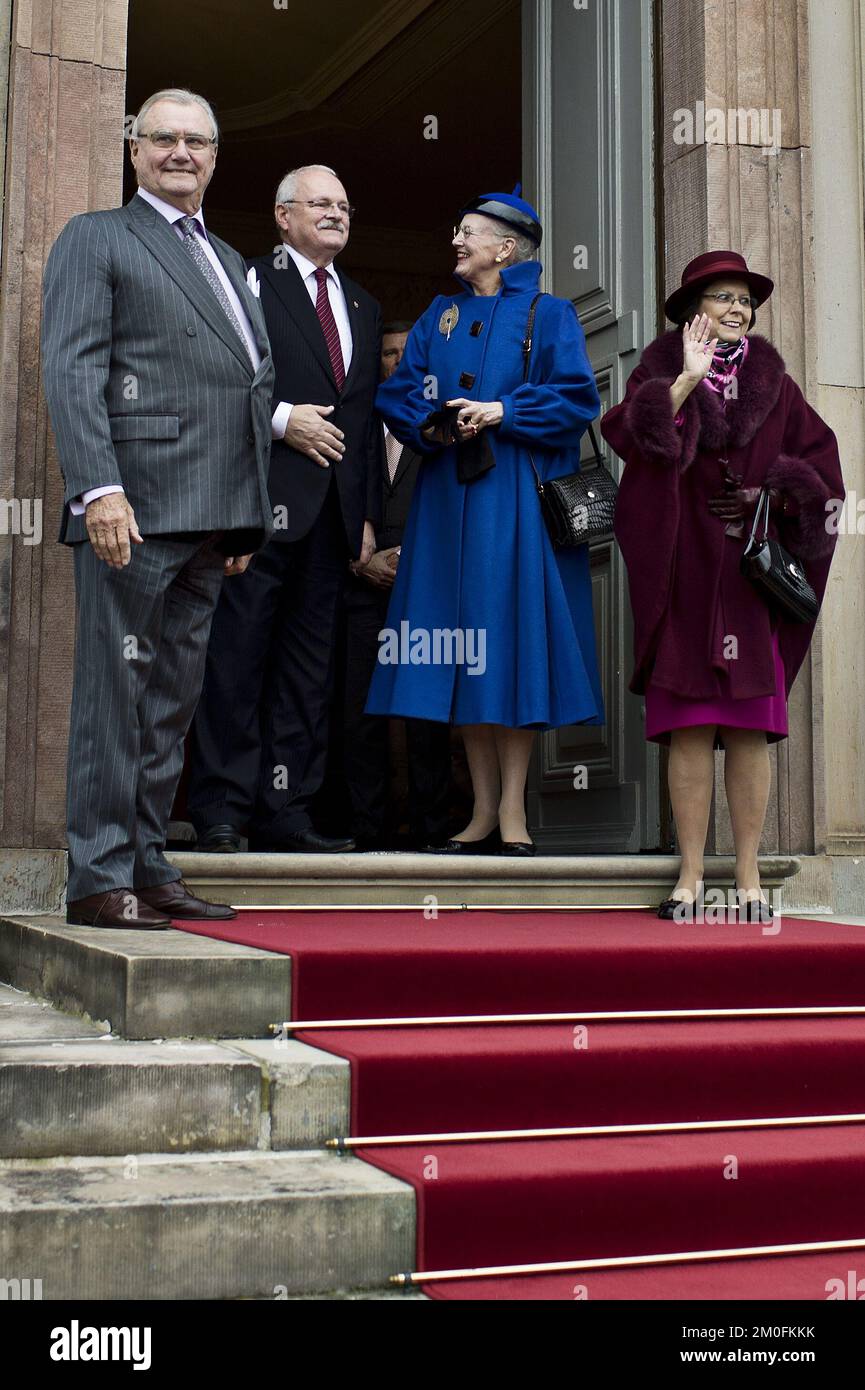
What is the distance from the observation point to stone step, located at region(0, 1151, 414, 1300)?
2480mm

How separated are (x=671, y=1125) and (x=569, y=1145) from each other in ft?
0.80

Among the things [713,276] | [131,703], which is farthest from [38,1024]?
[713,276]

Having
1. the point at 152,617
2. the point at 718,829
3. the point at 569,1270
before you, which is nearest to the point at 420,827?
the point at 718,829

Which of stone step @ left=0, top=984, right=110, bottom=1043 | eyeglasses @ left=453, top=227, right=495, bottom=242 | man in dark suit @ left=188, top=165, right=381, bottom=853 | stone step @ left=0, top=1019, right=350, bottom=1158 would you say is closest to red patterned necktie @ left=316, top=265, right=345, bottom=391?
man in dark suit @ left=188, top=165, right=381, bottom=853

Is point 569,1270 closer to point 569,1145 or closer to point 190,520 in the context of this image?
point 569,1145

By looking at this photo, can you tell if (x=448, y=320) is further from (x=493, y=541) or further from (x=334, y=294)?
(x=493, y=541)

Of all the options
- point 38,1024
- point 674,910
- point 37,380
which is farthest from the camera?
point 37,380

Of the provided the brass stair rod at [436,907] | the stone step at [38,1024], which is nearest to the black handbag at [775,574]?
the brass stair rod at [436,907]

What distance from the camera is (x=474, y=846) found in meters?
4.98

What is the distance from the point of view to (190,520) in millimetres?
3857

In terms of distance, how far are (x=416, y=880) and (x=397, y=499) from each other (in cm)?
170

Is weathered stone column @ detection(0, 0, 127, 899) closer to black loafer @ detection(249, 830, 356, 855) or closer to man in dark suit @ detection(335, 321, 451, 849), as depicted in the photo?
black loafer @ detection(249, 830, 356, 855)

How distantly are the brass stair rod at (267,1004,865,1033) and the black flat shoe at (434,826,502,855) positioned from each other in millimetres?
1382
